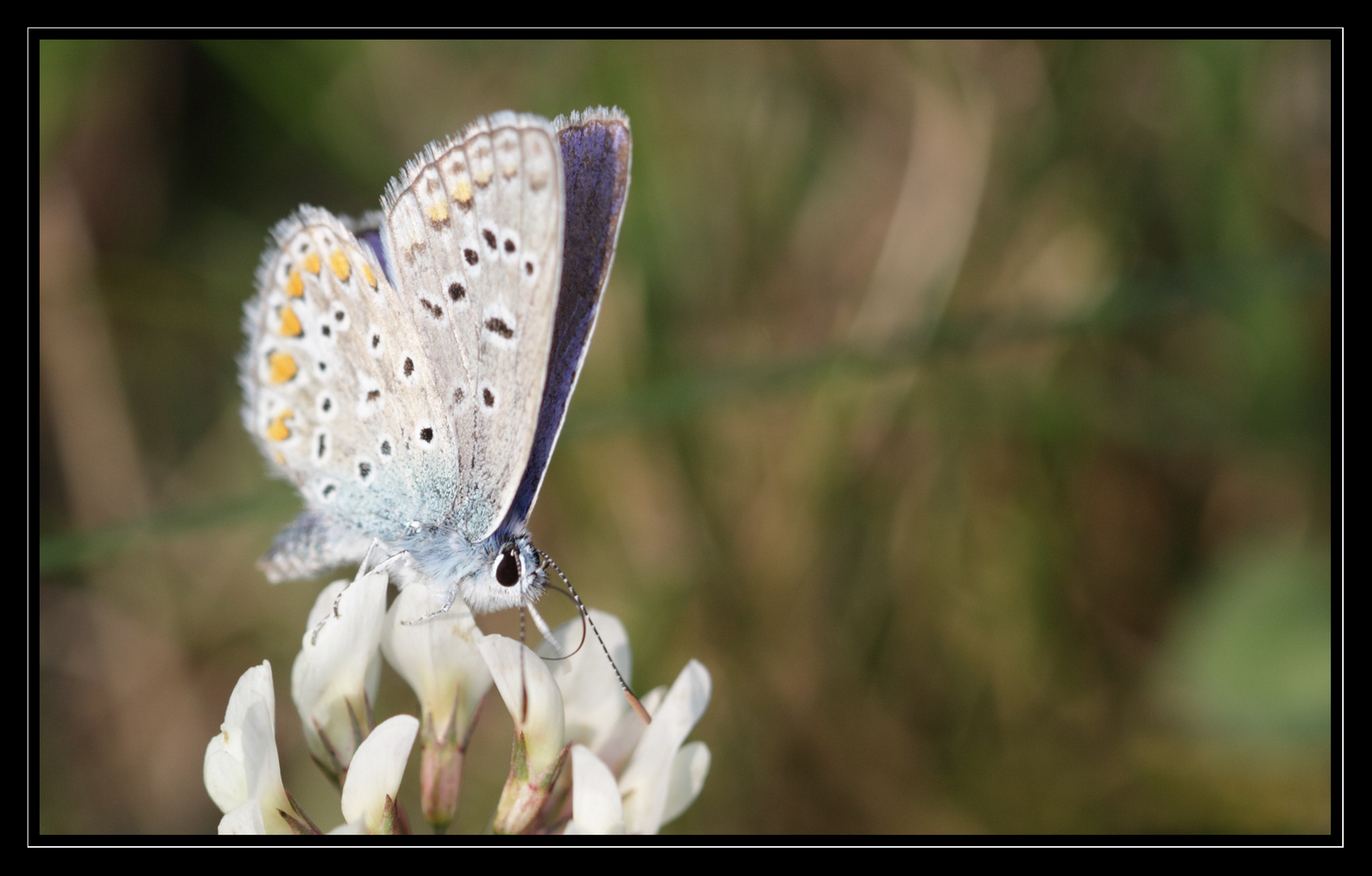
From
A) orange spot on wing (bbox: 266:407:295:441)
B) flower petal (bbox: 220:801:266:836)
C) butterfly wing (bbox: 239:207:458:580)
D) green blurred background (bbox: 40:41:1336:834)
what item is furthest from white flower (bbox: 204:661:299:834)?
green blurred background (bbox: 40:41:1336:834)

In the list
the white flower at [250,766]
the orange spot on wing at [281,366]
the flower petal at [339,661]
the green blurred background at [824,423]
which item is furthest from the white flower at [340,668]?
the green blurred background at [824,423]

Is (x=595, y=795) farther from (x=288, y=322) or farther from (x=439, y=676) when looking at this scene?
(x=288, y=322)

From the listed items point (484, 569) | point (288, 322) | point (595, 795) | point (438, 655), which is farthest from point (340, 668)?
point (288, 322)

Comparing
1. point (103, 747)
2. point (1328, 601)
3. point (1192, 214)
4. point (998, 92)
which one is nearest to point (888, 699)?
point (1328, 601)

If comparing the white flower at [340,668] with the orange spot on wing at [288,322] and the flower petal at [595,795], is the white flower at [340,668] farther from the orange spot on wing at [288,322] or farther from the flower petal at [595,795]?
the orange spot on wing at [288,322]
